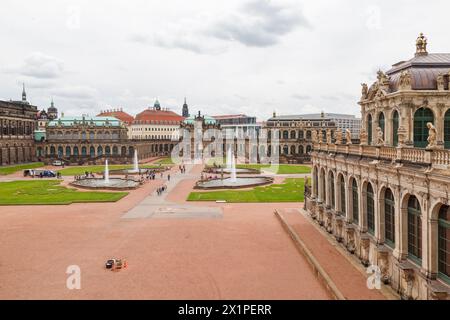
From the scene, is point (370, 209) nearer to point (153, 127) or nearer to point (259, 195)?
point (259, 195)

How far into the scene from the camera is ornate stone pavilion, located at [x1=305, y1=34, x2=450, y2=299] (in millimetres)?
18125

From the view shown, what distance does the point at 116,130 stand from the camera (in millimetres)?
141750

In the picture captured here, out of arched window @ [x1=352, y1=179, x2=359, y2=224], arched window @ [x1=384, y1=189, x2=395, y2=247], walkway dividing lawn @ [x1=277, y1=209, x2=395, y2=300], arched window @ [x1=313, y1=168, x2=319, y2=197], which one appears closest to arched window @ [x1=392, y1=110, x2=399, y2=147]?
arched window @ [x1=352, y1=179, x2=359, y2=224]

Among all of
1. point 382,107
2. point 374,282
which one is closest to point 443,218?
point 374,282

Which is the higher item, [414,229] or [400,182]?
[400,182]

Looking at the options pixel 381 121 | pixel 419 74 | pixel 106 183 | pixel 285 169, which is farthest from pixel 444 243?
pixel 285 169

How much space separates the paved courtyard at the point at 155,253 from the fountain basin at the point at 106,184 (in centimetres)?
1652

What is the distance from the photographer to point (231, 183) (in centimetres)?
6925

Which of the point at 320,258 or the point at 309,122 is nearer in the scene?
the point at 320,258

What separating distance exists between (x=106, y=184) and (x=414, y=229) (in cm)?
5827

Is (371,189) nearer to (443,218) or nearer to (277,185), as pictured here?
(443,218)

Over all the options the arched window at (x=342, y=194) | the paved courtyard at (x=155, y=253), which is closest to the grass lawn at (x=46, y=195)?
the paved courtyard at (x=155, y=253)

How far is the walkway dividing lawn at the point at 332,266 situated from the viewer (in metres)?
20.8
